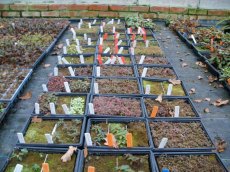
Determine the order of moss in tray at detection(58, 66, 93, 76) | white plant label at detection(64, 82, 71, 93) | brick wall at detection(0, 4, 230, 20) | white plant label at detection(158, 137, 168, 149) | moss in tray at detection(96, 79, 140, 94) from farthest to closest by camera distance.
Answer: brick wall at detection(0, 4, 230, 20), moss in tray at detection(58, 66, 93, 76), moss in tray at detection(96, 79, 140, 94), white plant label at detection(64, 82, 71, 93), white plant label at detection(158, 137, 168, 149)

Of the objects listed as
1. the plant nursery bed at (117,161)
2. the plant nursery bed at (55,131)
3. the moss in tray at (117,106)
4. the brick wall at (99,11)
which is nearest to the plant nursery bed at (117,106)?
the moss in tray at (117,106)

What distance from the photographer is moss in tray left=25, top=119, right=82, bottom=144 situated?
2.77m

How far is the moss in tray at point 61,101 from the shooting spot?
321cm

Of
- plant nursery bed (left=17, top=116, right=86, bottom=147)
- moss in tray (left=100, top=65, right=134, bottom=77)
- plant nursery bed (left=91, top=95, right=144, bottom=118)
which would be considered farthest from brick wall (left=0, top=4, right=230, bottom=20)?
plant nursery bed (left=17, top=116, right=86, bottom=147)

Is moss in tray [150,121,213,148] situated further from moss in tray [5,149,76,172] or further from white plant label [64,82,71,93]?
white plant label [64,82,71,93]

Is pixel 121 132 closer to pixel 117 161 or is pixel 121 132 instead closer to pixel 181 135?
pixel 117 161

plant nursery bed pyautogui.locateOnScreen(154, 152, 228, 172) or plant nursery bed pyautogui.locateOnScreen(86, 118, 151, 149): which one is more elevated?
plant nursery bed pyautogui.locateOnScreen(86, 118, 151, 149)

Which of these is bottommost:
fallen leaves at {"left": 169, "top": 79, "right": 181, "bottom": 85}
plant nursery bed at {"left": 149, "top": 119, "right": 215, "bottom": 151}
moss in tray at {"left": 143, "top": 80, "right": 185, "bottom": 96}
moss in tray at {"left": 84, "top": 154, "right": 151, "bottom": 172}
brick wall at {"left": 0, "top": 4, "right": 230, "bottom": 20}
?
moss in tray at {"left": 84, "top": 154, "right": 151, "bottom": 172}

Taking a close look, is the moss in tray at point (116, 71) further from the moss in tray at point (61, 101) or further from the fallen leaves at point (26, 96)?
the fallen leaves at point (26, 96)

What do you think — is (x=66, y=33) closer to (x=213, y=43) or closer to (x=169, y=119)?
(x=213, y=43)

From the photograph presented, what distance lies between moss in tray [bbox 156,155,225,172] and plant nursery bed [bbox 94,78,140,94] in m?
1.27

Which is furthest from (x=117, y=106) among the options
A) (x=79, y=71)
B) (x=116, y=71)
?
(x=79, y=71)

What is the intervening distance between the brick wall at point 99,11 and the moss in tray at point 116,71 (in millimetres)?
3349

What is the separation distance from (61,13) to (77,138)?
5.24 metres
